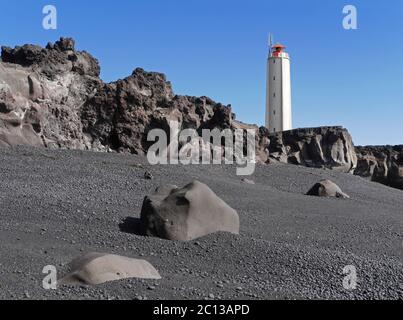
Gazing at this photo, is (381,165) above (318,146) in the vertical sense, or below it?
below

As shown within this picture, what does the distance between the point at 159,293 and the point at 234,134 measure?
15723 mm

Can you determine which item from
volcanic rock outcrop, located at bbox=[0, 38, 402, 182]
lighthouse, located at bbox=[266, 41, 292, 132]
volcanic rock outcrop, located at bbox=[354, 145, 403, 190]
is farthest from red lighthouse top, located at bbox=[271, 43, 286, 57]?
volcanic rock outcrop, located at bbox=[0, 38, 402, 182]

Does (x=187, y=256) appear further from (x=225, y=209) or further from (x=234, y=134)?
(x=234, y=134)

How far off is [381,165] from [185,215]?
1241 inches

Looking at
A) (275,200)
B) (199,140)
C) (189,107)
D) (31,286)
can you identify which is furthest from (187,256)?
Result: (189,107)

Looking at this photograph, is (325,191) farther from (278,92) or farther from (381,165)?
(278,92)

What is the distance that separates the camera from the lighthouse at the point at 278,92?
1556 inches

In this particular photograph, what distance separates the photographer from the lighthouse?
39.5 m

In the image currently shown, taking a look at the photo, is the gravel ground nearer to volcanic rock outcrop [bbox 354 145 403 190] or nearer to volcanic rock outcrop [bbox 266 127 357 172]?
volcanic rock outcrop [bbox 266 127 357 172]

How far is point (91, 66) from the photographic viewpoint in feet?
54.5

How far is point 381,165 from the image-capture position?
34.7 metres

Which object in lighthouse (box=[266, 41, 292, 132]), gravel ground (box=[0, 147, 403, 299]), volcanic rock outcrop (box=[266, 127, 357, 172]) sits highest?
lighthouse (box=[266, 41, 292, 132])

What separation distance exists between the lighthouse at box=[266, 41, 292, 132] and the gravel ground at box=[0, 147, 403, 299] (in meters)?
29.2

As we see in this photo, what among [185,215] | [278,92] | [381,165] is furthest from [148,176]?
[278,92]
